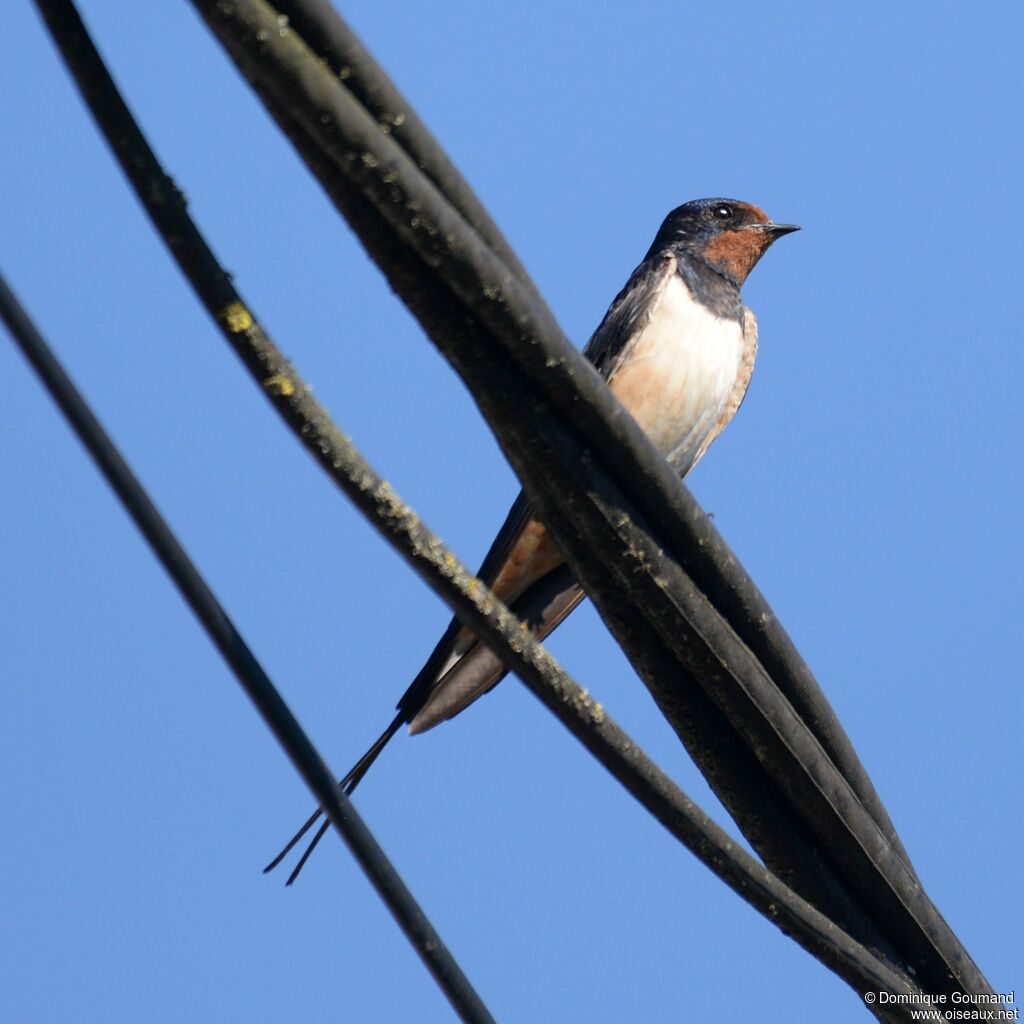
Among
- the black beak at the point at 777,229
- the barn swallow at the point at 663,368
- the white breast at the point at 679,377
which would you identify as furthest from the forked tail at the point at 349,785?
the black beak at the point at 777,229

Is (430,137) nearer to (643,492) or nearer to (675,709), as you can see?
(643,492)

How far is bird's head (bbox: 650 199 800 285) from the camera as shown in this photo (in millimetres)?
4668

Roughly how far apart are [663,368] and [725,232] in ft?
3.05

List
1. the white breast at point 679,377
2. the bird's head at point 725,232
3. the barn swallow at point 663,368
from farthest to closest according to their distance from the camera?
the bird's head at point 725,232
the white breast at point 679,377
the barn swallow at point 663,368

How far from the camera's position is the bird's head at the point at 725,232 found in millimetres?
4668

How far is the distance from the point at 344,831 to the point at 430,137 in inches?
24.2

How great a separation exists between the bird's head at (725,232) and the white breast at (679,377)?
56 centimetres

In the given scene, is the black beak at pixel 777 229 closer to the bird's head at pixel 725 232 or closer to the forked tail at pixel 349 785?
the bird's head at pixel 725 232

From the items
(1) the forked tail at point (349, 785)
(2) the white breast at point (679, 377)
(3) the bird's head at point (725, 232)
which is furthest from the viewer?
(3) the bird's head at point (725, 232)

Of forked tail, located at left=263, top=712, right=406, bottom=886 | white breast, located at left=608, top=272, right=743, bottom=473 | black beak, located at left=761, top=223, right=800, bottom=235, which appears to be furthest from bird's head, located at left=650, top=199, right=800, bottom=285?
forked tail, located at left=263, top=712, right=406, bottom=886

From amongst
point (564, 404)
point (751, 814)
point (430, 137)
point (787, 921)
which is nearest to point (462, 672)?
point (751, 814)

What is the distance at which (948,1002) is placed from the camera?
1.88 meters

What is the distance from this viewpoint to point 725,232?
4742 millimetres

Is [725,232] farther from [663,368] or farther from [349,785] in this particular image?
[349,785]
